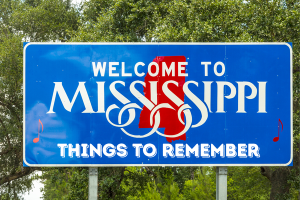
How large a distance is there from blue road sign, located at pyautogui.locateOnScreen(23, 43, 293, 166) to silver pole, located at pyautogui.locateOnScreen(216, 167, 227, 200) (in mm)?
159

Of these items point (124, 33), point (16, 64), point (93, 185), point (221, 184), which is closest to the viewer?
point (93, 185)

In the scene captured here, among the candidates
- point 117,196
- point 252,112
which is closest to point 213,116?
point 252,112

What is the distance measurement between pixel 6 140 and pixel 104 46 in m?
13.4

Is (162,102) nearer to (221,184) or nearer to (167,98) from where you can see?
(167,98)

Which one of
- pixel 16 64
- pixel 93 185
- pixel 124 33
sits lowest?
pixel 93 185

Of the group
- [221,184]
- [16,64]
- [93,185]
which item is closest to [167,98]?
[221,184]

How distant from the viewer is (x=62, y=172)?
44.4ft

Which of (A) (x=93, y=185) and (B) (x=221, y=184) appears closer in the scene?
(A) (x=93, y=185)

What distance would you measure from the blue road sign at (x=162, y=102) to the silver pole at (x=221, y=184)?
0.16 meters

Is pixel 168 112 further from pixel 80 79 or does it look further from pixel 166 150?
pixel 80 79

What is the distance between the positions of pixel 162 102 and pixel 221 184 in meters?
1.77

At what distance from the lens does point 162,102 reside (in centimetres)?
527

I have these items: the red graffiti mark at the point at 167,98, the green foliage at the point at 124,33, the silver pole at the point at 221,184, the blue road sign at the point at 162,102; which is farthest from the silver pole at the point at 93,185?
the green foliage at the point at 124,33

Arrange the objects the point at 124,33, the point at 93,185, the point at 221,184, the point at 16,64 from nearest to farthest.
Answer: the point at 93,185, the point at 221,184, the point at 124,33, the point at 16,64
